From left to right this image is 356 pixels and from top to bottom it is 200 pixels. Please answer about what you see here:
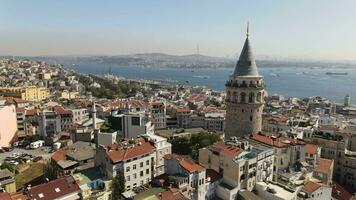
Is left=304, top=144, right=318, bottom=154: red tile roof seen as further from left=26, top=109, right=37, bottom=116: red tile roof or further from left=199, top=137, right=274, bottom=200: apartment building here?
left=26, top=109, right=37, bottom=116: red tile roof

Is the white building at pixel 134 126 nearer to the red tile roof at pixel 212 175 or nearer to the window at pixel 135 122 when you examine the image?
the window at pixel 135 122

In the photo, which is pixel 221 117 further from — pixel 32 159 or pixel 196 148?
pixel 32 159

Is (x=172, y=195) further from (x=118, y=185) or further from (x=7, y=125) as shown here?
(x=7, y=125)

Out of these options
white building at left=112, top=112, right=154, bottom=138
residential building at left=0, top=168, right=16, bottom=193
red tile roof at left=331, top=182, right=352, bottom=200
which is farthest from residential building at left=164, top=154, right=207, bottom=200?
red tile roof at left=331, top=182, right=352, bottom=200

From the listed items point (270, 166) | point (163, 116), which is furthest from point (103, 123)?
point (270, 166)

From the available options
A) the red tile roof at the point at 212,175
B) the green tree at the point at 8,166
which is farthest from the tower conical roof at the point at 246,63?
the green tree at the point at 8,166

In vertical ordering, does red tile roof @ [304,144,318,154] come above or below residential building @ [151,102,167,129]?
above

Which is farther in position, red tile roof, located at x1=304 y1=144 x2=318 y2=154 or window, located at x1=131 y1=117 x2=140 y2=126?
window, located at x1=131 y1=117 x2=140 y2=126
